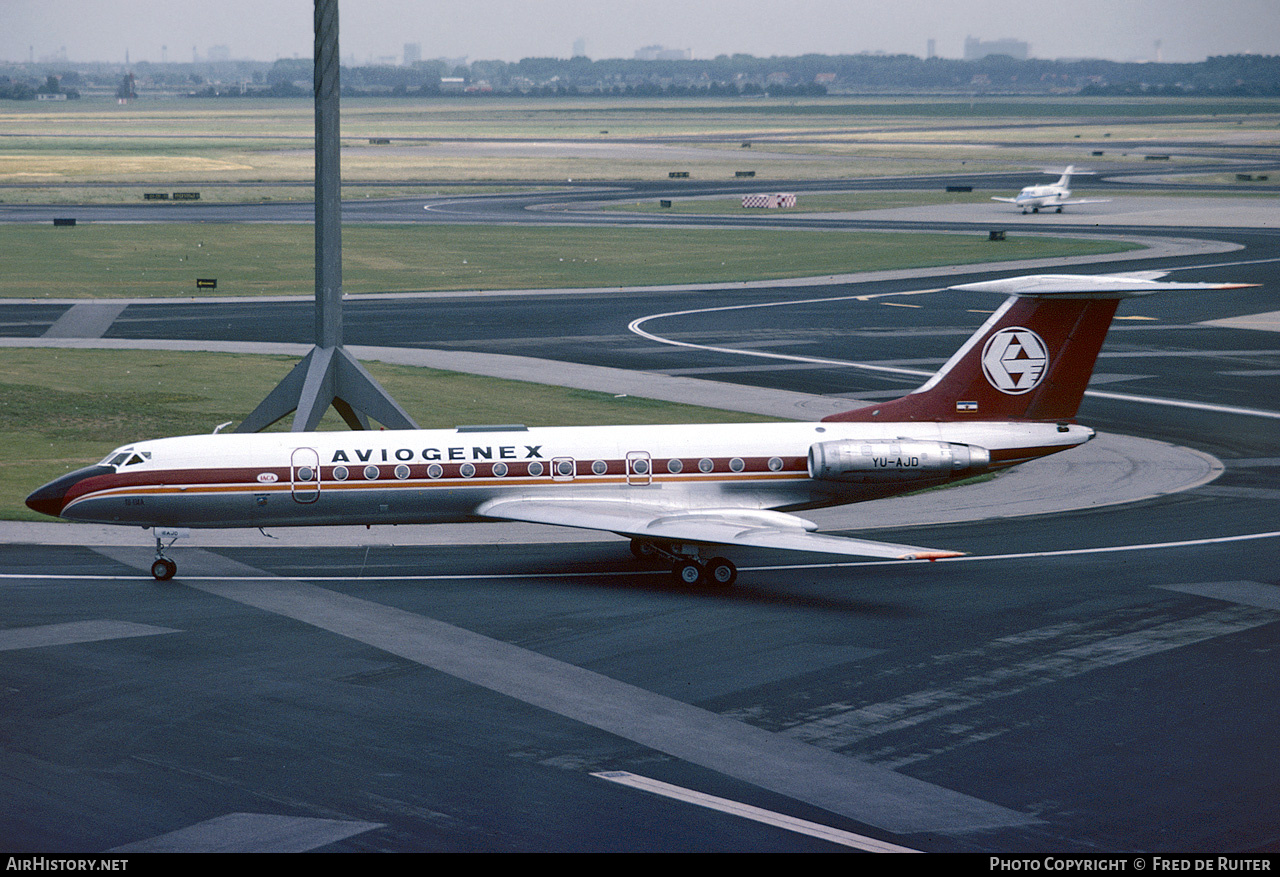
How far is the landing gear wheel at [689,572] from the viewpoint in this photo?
2866cm

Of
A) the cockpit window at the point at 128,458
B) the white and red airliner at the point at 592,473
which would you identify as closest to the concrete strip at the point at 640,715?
the white and red airliner at the point at 592,473

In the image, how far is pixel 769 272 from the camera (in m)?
83.8

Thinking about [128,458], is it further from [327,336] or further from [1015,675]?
[1015,675]

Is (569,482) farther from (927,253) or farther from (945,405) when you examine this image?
(927,253)

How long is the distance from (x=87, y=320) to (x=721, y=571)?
149 feet

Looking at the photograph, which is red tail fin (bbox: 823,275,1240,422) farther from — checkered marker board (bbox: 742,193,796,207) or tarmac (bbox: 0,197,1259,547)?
checkered marker board (bbox: 742,193,796,207)

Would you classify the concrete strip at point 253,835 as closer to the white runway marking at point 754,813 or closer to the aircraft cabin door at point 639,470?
the white runway marking at point 754,813

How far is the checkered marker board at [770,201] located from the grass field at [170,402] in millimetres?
71407

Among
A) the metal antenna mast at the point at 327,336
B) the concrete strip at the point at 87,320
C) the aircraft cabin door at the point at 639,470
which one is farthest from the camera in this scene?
the concrete strip at the point at 87,320

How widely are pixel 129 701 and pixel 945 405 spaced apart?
709 inches

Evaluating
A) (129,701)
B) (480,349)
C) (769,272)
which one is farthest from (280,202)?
(129,701)

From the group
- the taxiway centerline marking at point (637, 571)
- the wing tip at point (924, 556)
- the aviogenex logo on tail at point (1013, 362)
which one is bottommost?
the taxiway centerline marking at point (637, 571)

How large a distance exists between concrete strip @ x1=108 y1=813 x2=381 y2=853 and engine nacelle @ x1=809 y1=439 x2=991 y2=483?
14663mm

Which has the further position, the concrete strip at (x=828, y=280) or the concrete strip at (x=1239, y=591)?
the concrete strip at (x=828, y=280)
